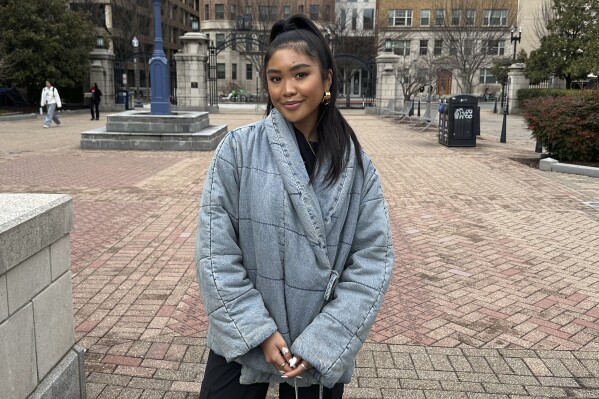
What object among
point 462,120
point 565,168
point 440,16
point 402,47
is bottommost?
point 565,168

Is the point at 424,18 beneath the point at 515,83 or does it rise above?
above

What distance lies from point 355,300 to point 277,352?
12.3 inches

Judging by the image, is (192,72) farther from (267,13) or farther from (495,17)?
(495,17)

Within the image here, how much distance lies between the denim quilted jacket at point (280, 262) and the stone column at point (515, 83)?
112 ft

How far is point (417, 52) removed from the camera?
203 feet

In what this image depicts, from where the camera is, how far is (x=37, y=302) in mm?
2596

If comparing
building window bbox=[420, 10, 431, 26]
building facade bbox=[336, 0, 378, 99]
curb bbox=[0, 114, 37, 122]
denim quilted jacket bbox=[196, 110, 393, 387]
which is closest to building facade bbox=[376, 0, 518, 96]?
building window bbox=[420, 10, 431, 26]

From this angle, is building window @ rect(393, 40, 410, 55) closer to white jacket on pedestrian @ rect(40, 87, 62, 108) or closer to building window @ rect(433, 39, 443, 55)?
building window @ rect(433, 39, 443, 55)

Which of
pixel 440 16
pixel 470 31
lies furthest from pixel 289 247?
pixel 440 16

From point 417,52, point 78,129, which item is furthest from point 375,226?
point 417,52

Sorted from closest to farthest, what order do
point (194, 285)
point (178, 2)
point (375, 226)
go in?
point (375, 226) < point (194, 285) < point (178, 2)

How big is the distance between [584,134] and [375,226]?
1115 cm

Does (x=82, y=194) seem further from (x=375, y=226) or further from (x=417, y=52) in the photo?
(x=417, y=52)

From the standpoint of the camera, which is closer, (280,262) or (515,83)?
(280,262)
